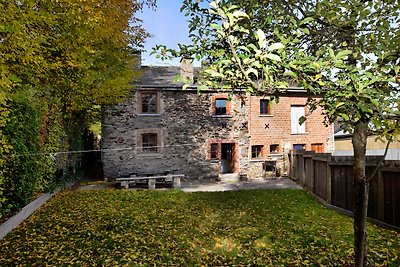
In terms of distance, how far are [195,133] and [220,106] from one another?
257cm

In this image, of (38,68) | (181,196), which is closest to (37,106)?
(38,68)

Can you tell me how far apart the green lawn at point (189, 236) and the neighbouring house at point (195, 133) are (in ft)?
23.6

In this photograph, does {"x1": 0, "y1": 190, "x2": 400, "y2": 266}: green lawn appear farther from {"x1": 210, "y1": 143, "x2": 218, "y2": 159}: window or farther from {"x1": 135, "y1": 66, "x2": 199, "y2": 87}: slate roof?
{"x1": 135, "y1": 66, "x2": 199, "y2": 87}: slate roof

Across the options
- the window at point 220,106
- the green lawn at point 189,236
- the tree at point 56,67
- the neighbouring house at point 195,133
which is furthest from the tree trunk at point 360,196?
the window at point 220,106

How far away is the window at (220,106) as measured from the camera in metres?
18.1

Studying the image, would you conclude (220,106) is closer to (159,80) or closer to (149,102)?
(159,80)

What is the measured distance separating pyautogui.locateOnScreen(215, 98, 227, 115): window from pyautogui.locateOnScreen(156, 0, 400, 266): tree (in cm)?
1442

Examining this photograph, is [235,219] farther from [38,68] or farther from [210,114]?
[210,114]

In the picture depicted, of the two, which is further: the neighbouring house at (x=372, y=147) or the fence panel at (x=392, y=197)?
the neighbouring house at (x=372, y=147)

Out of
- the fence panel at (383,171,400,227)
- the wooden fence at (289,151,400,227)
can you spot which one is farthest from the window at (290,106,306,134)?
the fence panel at (383,171,400,227)

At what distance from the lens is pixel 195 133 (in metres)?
17.5

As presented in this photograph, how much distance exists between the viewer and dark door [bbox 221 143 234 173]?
18839 mm

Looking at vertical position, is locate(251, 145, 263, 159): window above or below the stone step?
above

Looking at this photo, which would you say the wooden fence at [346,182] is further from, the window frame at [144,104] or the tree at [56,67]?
the window frame at [144,104]
